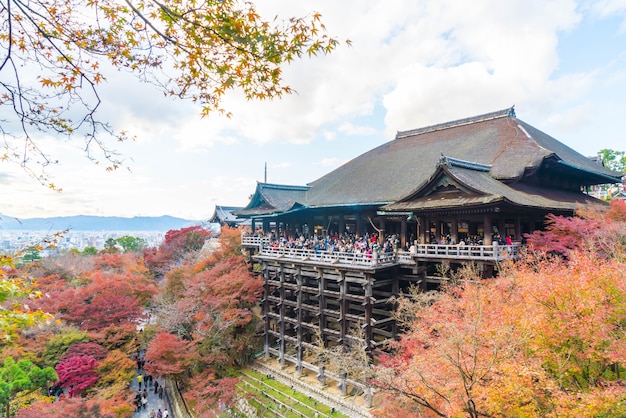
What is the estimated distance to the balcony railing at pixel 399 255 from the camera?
44.5 ft

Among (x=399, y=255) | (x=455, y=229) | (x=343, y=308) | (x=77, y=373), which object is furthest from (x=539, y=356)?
(x=77, y=373)

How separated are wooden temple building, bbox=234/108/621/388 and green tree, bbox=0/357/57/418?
11735 mm

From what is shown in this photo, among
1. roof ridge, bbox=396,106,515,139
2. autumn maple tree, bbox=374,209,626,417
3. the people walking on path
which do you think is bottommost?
the people walking on path

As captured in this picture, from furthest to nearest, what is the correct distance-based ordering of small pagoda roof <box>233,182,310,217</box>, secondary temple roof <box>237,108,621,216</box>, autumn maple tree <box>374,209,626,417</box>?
small pagoda roof <box>233,182,310,217</box>
secondary temple roof <box>237,108,621,216</box>
autumn maple tree <box>374,209,626,417</box>

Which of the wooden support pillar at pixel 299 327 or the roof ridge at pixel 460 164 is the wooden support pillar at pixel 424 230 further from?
the wooden support pillar at pixel 299 327

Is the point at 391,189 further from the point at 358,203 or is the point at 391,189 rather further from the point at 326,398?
Result: the point at 326,398

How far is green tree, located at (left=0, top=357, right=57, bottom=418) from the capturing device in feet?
50.6

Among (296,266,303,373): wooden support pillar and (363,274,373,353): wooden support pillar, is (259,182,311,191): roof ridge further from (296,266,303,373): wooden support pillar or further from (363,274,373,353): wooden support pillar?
(363,274,373,353): wooden support pillar

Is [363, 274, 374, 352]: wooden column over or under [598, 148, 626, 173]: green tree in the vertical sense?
under

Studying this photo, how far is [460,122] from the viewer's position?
25203 mm

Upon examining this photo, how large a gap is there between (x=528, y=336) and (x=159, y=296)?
25834 mm

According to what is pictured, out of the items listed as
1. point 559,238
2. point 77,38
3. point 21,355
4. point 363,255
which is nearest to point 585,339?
point 559,238

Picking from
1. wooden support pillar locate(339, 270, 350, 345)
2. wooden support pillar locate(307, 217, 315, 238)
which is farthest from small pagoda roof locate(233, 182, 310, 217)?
wooden support pillar locate(339, 270, 350, 345)

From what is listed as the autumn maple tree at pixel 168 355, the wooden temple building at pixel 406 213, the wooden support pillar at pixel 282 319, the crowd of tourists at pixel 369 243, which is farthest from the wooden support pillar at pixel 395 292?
the autumn maple tree at pixel 168 355
